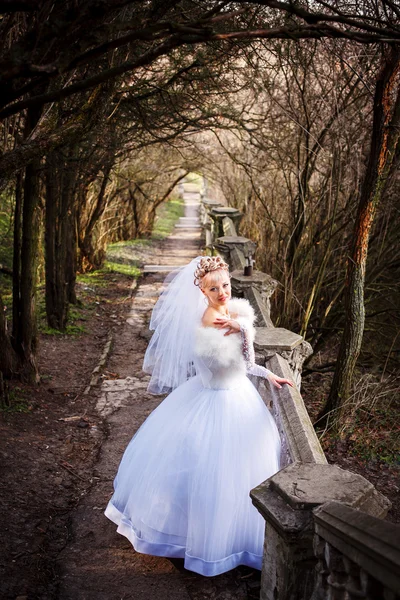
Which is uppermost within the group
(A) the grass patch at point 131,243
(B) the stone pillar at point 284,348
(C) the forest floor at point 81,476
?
(B) the stone pillar at point 284,348

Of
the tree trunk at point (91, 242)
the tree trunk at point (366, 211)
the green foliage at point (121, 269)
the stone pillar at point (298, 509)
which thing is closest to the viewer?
the stone pillar at point (298, 509)

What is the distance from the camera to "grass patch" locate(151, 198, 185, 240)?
23.0 metres

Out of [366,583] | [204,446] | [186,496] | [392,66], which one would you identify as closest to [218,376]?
[204,446]

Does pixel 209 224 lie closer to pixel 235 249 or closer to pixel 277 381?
pixel 235 249

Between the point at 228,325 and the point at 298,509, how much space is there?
68.4 inches

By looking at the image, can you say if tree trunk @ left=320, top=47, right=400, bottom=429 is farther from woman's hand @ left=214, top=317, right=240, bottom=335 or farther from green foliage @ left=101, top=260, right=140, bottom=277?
green foliage @ left=101, top=260, right=140, bottom=277

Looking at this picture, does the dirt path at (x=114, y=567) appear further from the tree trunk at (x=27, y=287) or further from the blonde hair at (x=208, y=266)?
the blonde hair at (x=208, y=266)

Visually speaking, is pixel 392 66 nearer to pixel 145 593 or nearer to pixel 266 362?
pixel 266 362

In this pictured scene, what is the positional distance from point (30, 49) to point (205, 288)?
2378 millimetres

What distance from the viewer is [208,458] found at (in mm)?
3727

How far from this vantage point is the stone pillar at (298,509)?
8.43ft

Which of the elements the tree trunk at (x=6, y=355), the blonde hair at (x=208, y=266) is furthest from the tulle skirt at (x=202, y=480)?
the tree trunk at (x=6, y=355)

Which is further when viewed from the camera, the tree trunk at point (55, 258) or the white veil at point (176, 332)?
the tree trunk at point (55, 258)

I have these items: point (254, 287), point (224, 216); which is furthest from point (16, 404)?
point (224, 216)
